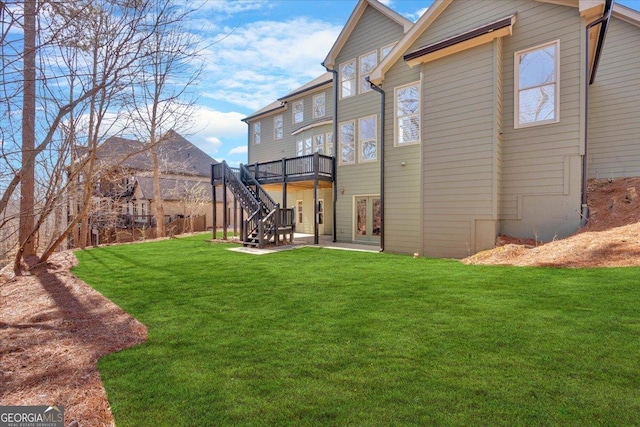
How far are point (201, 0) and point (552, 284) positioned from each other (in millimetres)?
6737

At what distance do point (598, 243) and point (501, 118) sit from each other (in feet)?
12.2

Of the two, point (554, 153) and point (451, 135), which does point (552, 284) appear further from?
point (451, 135)

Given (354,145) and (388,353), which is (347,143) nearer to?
(354,145)

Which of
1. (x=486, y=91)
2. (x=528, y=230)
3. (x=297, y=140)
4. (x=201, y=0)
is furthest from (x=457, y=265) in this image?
(x=297, y=140)

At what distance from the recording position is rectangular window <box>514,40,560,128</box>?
25.3 ft

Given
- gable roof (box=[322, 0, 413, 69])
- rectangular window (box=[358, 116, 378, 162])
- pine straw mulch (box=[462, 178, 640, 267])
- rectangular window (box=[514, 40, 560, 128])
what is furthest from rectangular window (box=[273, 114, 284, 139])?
pine straw mulch (box=[462, 178, 640, 267])

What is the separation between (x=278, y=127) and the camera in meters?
19.7

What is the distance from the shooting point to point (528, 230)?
26.0 ft

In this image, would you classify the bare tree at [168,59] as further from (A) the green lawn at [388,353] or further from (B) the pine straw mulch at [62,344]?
(A) the green lawn at [388,353]

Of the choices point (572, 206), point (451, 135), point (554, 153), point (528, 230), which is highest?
point (451, 135)

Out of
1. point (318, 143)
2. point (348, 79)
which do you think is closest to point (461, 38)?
point (348, 79)

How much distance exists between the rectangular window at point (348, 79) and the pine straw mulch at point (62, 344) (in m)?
11.1

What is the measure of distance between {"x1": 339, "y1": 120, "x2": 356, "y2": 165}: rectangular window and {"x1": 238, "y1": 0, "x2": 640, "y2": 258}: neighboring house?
7.64ft

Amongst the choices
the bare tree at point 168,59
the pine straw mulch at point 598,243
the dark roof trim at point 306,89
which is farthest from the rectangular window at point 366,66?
the pine straw mulch at point 598,243
